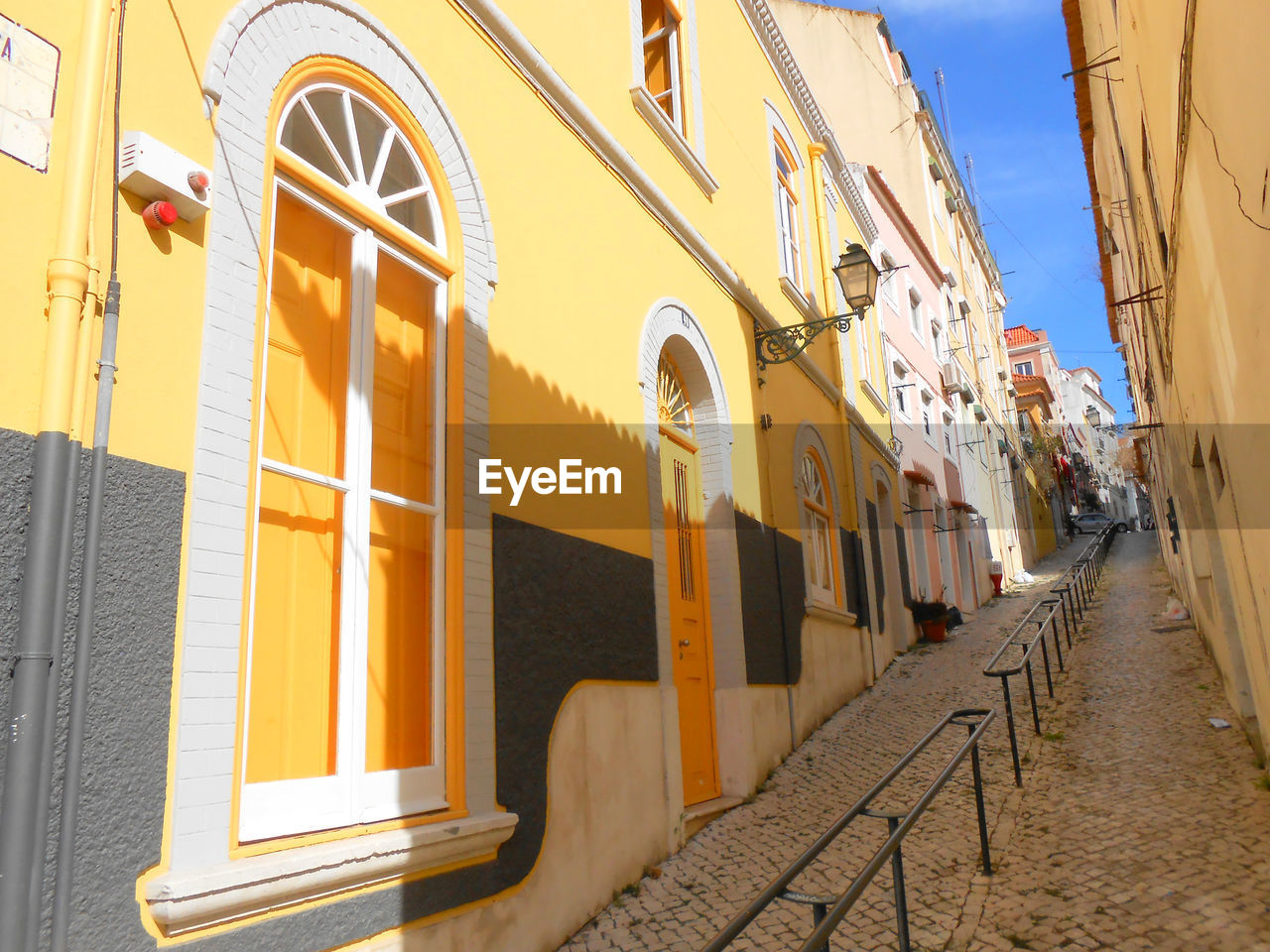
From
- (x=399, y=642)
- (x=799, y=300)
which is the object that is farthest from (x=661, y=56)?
(x=399, y=642)

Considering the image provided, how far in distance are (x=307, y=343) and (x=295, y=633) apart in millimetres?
1174

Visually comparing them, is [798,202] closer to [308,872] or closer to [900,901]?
[900,901]

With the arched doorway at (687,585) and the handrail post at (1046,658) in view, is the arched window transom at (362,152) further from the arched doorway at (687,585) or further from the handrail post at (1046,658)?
the handrail post at (1046,658)

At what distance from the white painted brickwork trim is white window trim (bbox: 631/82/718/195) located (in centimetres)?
309

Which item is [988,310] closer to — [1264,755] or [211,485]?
[1264,755]

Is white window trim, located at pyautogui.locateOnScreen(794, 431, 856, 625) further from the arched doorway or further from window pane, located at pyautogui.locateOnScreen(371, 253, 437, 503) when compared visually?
window pane, located at pyautogui.locateOnScreen(371, 253, 437, 503)

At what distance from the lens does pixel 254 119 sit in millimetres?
3592

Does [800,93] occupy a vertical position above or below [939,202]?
below

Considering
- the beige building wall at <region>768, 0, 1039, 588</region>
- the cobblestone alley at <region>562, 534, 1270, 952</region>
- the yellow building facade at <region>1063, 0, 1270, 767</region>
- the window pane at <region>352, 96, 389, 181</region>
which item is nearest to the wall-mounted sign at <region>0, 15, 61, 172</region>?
the window pane at <region>352, 96, 389, 181</region>

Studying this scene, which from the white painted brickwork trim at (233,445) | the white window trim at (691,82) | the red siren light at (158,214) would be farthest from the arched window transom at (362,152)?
the white window trim at (691,82)

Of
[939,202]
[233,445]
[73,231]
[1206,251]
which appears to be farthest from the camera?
[939,202]

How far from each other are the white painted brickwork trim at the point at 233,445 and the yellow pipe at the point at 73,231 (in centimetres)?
46

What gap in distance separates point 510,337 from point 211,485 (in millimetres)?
2232

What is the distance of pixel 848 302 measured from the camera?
9.18 meters
